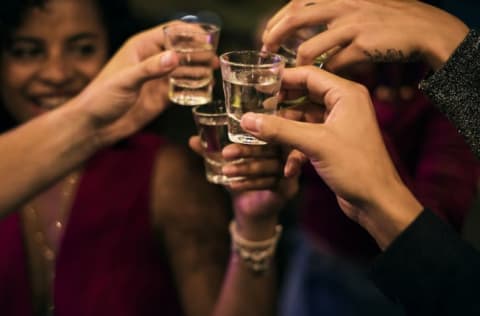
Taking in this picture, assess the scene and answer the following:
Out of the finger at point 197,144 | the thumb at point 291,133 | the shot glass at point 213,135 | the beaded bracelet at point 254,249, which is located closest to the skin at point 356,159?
the thumb at point 291,133

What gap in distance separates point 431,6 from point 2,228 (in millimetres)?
1293

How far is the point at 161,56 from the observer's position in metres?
1.46

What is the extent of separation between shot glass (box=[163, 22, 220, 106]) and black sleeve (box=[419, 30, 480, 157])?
21.9 inches

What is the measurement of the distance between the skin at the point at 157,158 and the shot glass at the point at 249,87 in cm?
31

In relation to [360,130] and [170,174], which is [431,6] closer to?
[360,130]

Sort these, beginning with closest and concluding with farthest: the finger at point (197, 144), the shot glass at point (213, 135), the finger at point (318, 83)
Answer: the finger at point (318, 83) < the shot glass at point (213, 135) < the finger at point (197, 144)

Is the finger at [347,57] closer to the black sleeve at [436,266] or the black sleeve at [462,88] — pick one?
the black sleeve at [462,88]

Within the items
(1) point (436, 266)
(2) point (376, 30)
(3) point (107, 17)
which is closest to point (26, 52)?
(3) point (107, 17)

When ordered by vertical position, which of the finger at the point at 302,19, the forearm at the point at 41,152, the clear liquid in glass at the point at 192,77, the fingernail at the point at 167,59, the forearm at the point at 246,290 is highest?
the finger at the point at 302,19

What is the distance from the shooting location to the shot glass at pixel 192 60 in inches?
58.7

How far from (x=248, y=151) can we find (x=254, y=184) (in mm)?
100

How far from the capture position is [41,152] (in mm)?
1591

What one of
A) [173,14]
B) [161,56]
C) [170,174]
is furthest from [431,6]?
[173,14]

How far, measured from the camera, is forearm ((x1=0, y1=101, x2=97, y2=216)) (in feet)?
5.10
